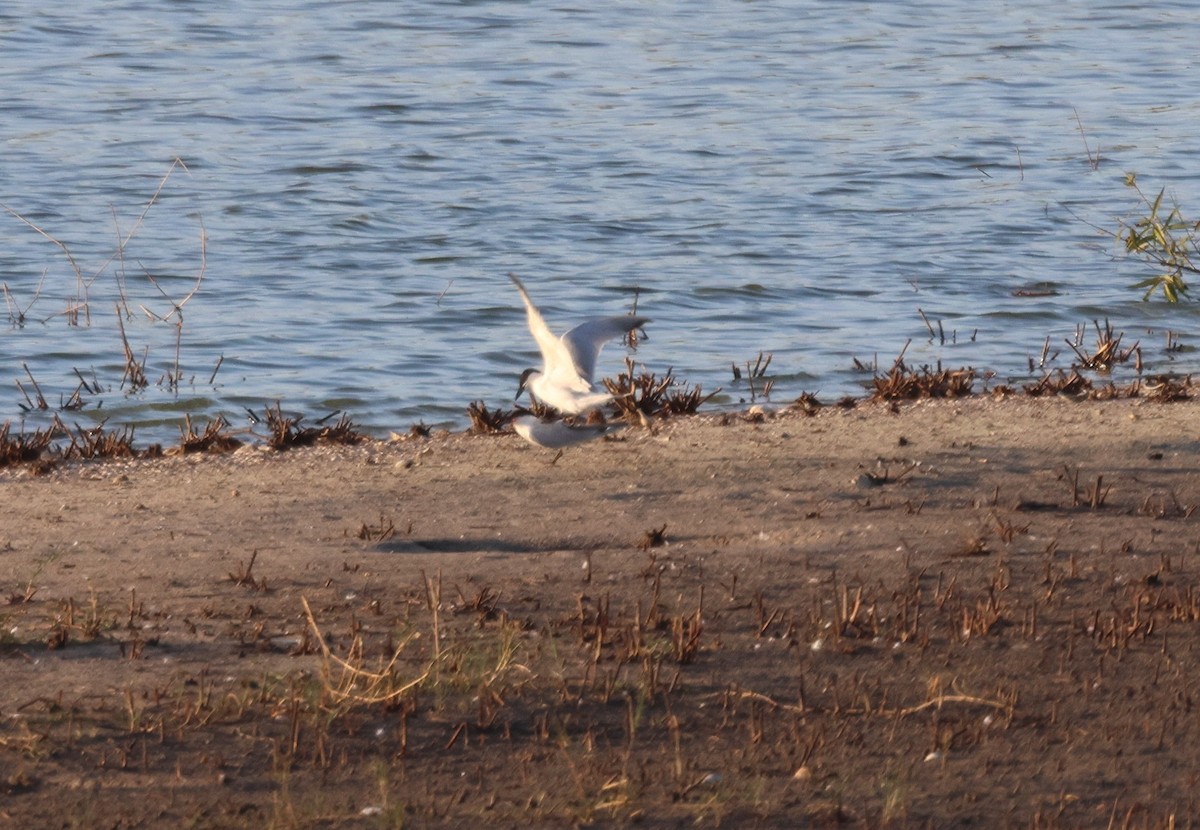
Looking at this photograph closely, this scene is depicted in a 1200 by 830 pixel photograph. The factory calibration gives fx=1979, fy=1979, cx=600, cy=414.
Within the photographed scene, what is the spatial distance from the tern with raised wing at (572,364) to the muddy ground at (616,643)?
1.43 feet

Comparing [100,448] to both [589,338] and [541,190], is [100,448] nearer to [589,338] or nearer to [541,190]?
[589,338]

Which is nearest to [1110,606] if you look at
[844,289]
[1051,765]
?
[1051,765]

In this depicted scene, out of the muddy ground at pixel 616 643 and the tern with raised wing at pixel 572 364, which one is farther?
the tern with raised wing at pixel 572 364

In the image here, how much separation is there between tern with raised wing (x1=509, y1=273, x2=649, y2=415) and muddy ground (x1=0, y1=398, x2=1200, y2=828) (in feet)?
1.43

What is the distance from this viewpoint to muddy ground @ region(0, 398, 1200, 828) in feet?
16.5

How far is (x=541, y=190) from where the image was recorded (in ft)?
62.3

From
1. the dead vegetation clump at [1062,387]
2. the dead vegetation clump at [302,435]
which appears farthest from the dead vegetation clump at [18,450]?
the dead vegetation clump at [1062,387]

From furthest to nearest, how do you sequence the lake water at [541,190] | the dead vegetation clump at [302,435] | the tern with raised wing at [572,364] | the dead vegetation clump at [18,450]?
the lake water at [541,190], the dead vegetation clump at [302,435], the dead vegetation clump at [18,450], the tern with raised wing at [572,364]

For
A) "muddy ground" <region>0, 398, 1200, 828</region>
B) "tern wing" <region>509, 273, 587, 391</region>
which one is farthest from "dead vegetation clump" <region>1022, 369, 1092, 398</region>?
"tern wing" <region>509, 273, 587, 391</region>

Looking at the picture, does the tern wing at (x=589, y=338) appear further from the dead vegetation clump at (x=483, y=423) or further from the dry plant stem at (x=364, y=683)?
the dry plant stem at (x=364, y=683)

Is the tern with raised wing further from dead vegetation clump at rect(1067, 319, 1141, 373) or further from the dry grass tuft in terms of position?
dead vegetation clump at rect(1067, 319, 1141, 373)

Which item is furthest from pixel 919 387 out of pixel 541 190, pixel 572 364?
pixel 541 190

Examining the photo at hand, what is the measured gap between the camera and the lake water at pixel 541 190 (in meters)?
13.3

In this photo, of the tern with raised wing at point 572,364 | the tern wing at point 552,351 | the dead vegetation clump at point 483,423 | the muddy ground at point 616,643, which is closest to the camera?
the muddy ground at point 616,643
